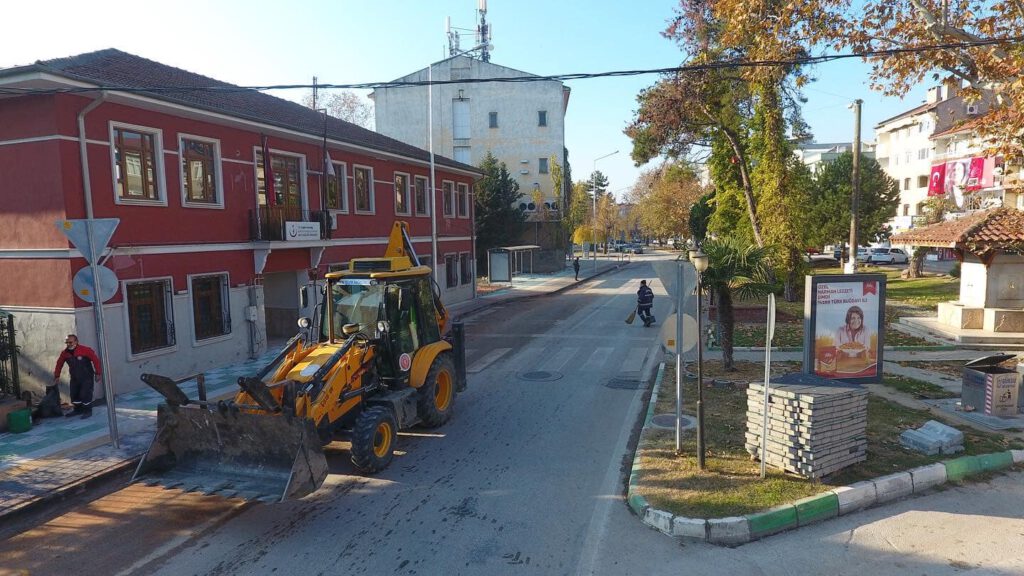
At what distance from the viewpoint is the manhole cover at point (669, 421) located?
9.12 m

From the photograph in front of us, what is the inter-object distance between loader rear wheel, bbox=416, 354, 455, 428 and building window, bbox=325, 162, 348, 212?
413 inches

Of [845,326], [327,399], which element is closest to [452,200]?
[845,326]

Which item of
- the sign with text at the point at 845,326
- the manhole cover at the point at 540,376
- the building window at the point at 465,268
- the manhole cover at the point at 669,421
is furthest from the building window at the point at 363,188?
the sign with text at the point at 845,326

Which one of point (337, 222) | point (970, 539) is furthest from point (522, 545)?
point (337, 222)

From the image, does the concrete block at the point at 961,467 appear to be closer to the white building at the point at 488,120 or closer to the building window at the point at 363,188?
the building window at the point at 363,188

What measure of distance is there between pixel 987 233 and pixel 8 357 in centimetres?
2227

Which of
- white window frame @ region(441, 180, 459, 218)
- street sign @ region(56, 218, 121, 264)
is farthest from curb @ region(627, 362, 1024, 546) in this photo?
white window frame @ region(441, 180, 459, 218)

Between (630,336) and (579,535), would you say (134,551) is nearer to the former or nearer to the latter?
(579,535)

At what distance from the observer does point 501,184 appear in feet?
137

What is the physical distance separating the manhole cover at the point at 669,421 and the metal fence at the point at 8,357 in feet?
36.7

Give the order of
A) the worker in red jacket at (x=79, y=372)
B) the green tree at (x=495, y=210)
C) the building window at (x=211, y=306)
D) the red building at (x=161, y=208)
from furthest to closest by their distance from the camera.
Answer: the green tree at (x=495, y=210) < the building window at (x=211, y=306) < the red building at (x=161, y=208) < the worker in red jacket at (x=79, y=372)

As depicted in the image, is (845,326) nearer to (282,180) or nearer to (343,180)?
(282,180)

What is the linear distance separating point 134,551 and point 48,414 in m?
6.19

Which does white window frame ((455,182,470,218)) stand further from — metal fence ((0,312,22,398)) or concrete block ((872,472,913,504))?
concrete block ((872,472,913,504))
